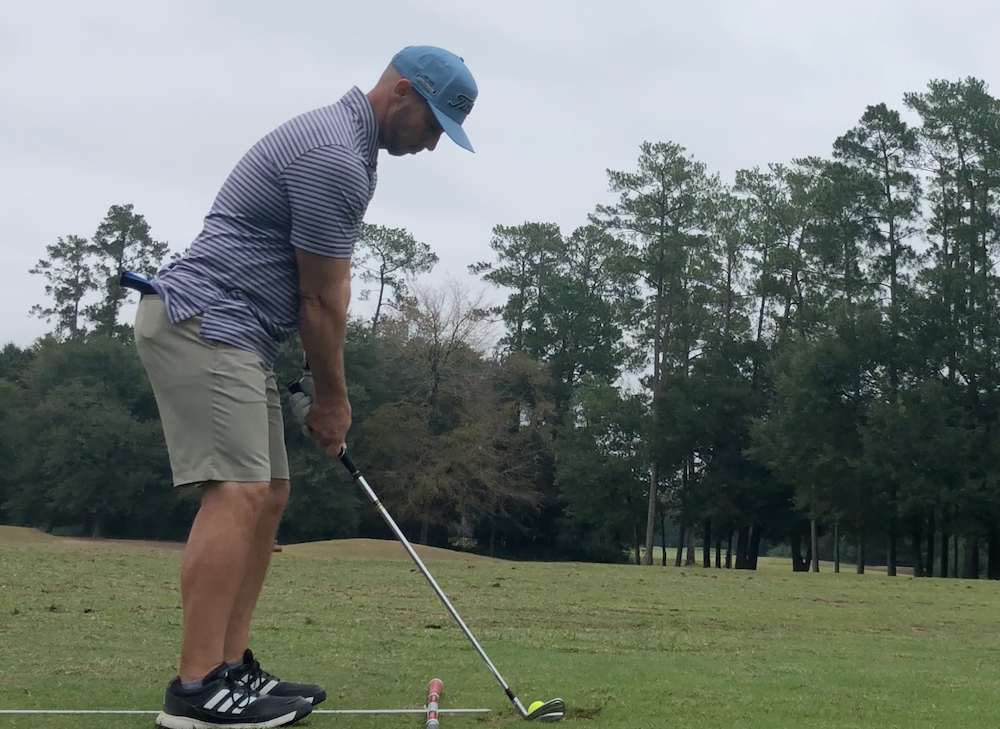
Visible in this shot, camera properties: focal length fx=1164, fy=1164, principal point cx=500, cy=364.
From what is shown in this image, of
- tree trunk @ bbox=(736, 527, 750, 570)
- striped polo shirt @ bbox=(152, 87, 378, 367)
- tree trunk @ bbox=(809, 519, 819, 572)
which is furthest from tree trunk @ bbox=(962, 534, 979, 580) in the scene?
striped polo shirt @ bbox=(152, 87, 378, 367)

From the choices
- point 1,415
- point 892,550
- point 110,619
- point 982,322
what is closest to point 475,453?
point 892,550

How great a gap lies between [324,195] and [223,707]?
140 centimetres

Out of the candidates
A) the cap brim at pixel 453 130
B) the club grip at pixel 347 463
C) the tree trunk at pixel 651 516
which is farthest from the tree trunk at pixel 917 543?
the cap brim at pixel 453 130

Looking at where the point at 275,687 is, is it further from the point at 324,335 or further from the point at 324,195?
the point at 324,195

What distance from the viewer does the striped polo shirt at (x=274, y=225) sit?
321cm

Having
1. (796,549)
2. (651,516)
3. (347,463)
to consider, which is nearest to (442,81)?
(347,463)

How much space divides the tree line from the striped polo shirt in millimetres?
31228

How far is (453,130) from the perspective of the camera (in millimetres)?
3402

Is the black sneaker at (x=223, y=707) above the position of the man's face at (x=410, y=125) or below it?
below

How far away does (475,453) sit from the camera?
42.3 m

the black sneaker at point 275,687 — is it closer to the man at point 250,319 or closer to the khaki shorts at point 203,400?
the man at point 250,319

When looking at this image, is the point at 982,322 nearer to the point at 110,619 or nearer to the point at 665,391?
the point at 665,391

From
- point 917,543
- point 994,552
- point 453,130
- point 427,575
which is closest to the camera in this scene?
point 453,130

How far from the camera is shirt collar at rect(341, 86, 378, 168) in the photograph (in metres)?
3.38
